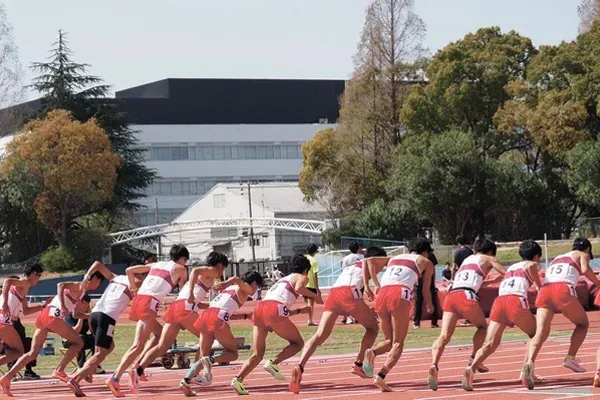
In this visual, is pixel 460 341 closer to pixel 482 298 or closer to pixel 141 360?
pixel 482 298

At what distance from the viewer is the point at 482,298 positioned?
29.9 metres

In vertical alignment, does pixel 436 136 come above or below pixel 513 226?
above

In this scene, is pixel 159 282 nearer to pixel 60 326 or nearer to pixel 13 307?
pixel 60 326

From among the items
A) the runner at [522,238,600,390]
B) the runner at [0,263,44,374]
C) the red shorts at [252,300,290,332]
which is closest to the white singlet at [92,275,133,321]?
the runner at [0,263,44,374]

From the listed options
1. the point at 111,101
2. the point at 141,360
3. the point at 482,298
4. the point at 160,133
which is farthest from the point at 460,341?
the point at 160,133

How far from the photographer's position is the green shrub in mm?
67312

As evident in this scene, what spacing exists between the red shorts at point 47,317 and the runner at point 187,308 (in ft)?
5.14

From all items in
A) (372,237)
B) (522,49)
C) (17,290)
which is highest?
(522,49)

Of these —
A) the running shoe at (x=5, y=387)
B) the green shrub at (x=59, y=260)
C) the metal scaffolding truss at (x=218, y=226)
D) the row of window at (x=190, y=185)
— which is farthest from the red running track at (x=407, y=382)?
the row of window at (x=190, y=185)

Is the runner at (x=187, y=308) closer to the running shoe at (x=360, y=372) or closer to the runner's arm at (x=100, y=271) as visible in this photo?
the runner's arm at (x=100, y=271)

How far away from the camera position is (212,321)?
1627 centimetres

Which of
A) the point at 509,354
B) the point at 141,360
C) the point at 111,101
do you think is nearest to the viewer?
the point at 141,360

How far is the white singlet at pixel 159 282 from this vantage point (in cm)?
1683

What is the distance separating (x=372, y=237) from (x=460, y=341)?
38981 mm
